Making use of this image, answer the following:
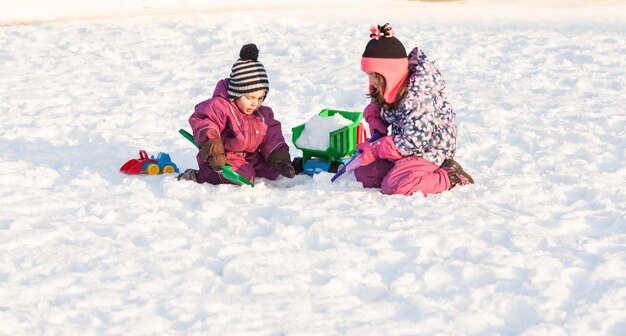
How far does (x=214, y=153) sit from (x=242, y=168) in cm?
28

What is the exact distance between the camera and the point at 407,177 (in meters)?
4.86

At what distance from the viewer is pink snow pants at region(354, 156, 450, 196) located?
191 inches

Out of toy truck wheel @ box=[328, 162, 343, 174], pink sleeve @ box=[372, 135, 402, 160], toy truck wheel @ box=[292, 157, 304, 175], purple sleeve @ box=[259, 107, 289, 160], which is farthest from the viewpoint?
toy truck wheel @ box=[292, 157, 304, 175]

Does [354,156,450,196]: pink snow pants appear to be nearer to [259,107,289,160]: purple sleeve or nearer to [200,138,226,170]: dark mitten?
[259,107,289,160]: purple sleeve

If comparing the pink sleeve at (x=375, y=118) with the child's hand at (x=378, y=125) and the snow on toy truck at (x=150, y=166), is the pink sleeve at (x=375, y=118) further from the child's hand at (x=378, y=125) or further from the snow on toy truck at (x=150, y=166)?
the snow on toy truck at (x=150, y=166)

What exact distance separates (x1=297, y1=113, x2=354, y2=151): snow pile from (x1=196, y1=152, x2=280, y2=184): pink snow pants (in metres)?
0.27

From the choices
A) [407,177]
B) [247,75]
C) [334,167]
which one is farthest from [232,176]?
[407,177]

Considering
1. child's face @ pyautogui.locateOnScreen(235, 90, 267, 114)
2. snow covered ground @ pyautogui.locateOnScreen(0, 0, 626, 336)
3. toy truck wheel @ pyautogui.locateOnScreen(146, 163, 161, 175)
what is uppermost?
child's face @ pyautogui.locateOnScreen(235, 90, 267, 114)

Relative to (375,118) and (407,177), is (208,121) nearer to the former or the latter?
(375,118)

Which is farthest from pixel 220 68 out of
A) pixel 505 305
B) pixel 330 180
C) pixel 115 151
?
pixel 505 305

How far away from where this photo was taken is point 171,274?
3771 mm

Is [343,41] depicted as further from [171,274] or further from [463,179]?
[171,274]

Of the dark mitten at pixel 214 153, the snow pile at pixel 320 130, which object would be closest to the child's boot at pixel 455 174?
the snow pile at pixel 320 130

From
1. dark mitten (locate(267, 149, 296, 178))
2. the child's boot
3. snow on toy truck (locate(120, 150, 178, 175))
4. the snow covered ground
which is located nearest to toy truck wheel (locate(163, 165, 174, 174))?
snow on toy truck (locate(120, 150, 178, 175))
